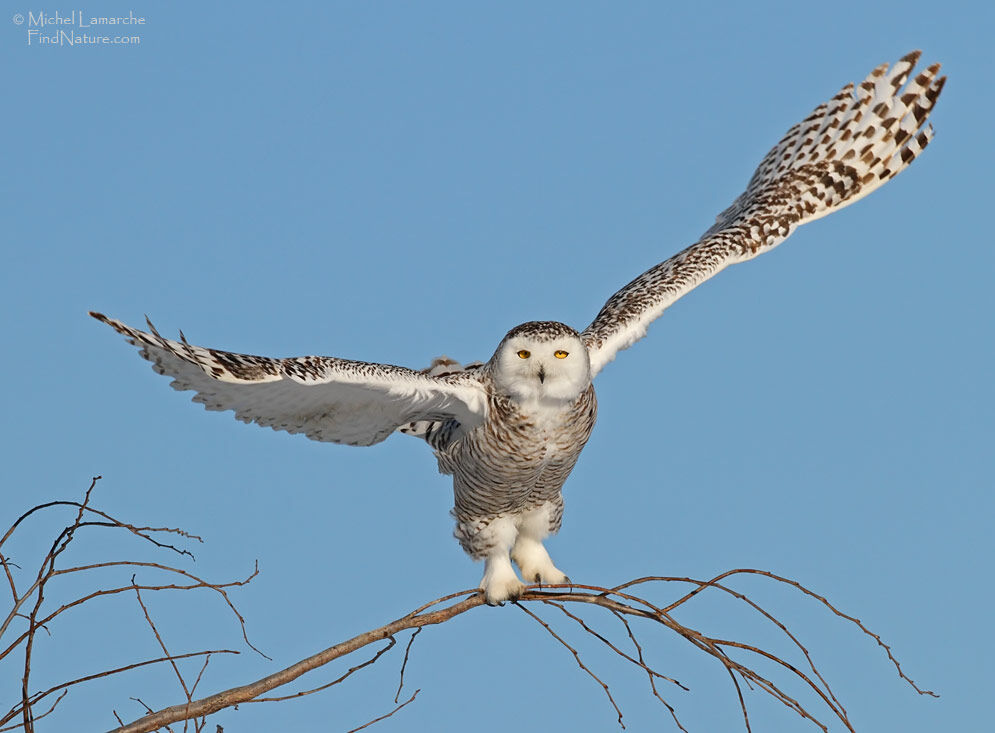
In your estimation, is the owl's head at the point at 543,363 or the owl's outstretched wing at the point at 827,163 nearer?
the owl's head at the point at 543,363

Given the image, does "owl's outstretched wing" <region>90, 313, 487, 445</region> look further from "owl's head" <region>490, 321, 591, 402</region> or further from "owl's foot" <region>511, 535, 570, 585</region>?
"owl's foot" <region>511, 535, 570, 585</region>

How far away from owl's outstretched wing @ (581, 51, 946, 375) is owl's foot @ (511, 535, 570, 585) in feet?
5.59

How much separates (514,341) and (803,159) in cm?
395

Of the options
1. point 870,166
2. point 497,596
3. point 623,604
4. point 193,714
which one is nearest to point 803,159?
point 870,166

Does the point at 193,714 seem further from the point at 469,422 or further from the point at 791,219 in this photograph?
the point at 791,219

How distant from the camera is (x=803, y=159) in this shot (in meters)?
9.02

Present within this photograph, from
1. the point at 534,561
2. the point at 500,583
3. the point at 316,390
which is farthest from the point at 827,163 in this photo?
the point at 316,390

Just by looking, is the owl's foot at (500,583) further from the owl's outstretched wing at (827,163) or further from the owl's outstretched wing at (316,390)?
the owl's outstretched wing at (827,163)

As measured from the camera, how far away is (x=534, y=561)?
7184mm

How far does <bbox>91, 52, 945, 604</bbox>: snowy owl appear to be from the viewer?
5.84 m

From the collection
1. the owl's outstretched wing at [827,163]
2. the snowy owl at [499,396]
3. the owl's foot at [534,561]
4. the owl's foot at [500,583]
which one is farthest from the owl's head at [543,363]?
the owl's outstretched wing at [827,163]

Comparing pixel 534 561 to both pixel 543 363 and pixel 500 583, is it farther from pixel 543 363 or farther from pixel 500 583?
pixel 543 363

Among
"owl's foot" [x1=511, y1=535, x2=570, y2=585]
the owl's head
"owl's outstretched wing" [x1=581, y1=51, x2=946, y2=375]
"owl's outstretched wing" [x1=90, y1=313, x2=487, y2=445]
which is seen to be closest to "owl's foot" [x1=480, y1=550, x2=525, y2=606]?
"owl's foot" [x1=511, y1=535, x2=570, y2=585]

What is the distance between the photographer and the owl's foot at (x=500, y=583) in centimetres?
658
